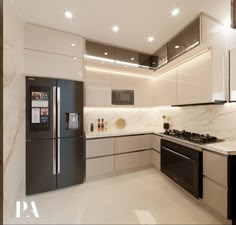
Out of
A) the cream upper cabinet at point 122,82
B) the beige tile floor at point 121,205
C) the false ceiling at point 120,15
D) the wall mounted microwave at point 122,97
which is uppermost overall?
the false ceiling at point 120,15

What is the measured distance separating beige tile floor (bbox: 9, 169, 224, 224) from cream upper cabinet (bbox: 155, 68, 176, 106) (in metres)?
1.56

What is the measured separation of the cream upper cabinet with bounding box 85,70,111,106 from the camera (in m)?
2.78

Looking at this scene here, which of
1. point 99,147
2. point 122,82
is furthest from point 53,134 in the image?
point 122,82

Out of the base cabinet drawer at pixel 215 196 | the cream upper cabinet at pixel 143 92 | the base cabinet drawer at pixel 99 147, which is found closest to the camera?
the base cabinet drawer at pixel 215 196

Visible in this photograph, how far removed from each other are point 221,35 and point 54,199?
332 cm

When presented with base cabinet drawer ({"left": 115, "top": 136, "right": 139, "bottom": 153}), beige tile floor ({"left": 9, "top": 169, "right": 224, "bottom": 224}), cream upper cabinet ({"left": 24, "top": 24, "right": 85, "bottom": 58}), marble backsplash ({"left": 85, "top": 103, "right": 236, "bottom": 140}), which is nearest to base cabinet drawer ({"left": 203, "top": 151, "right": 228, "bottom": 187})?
beige tile floor ({"left": 9, "top": 169, "right": 224, "bottom": 224})

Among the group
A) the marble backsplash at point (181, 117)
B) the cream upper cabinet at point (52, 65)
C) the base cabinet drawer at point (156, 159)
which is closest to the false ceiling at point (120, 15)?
the cream upper cabinet at point (52, 65)

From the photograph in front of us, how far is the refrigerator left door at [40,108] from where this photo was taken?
7.06 ft

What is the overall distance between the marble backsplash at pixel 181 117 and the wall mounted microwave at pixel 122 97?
0.36m

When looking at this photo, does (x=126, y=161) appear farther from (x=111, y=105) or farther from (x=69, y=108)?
(x=69, y=108)

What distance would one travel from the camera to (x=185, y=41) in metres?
2.25

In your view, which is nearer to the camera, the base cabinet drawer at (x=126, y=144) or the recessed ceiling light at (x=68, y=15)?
the recessed ceiling light at (x=68, y=15)

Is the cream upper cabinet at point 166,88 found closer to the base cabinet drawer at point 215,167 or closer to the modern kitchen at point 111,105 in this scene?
the modern kitchen at point 111,105

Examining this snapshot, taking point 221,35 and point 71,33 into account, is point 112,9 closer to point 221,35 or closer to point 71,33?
point 71,33
